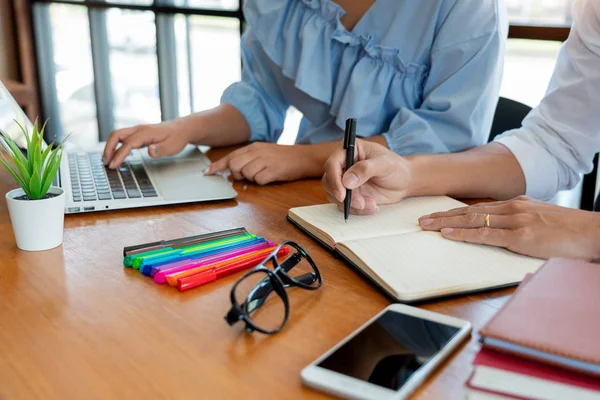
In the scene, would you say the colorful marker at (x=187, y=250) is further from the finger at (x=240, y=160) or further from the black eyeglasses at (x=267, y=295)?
the finger at (x=240, y=160)

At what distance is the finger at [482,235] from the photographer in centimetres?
71

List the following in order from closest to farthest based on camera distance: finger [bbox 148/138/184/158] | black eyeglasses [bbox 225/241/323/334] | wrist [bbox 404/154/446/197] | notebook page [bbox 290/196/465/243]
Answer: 1. black eyeglasses [bbox 225/241/323/334]
2. notebook page [bbox 290/196/465/243]
3. wrist [bbox 404/154/446/197]
4. finger [bbox 148/138/184/158]

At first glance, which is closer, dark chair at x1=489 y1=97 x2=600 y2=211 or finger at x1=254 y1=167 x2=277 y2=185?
finger at x1=254 y1=167 x2=277 y2=185

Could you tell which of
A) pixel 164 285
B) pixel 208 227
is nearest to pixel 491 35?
pixel 208 227

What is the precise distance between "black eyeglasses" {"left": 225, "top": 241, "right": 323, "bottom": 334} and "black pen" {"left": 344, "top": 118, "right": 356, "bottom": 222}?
16 centimetres

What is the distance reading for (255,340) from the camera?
54cm

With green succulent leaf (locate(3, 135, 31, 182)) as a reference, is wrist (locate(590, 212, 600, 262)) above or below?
below

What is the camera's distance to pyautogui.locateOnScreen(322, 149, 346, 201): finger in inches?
31.6

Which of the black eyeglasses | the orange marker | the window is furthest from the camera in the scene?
the window

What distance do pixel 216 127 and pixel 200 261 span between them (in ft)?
2.10

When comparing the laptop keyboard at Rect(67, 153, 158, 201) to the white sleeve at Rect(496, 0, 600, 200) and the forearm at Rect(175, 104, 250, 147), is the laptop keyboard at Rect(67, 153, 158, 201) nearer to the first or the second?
the forearm at Rect(175, 104, 250, 147)

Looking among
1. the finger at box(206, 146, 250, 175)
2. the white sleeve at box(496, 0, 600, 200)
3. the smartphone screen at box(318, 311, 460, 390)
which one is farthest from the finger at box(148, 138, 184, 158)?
the smartphone screen at box(318, 311, 460, 390)

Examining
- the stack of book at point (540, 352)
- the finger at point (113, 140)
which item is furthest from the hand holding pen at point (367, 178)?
the finger at point (113, 140)

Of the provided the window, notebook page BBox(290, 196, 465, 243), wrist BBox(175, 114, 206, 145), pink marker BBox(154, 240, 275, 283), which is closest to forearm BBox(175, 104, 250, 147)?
wrist BBox(175, 114, 206, 145)
